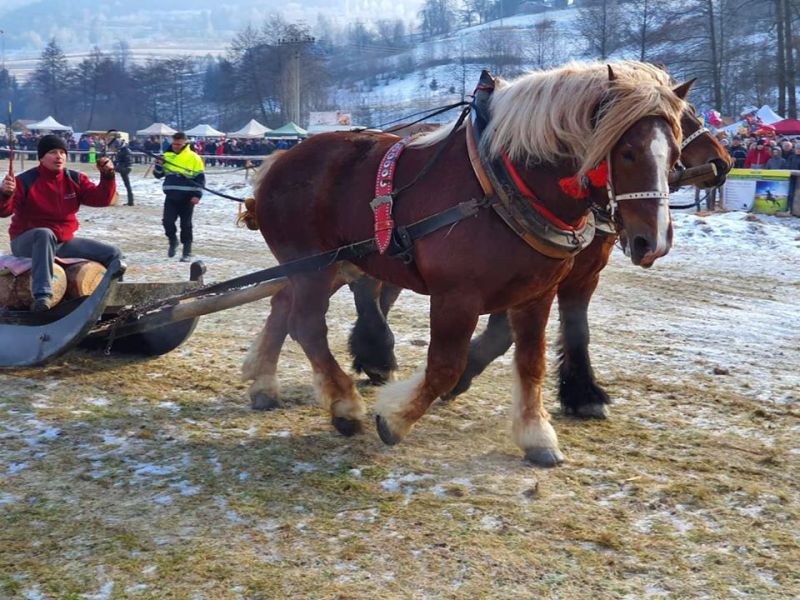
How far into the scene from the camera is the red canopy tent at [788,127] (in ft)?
83.9

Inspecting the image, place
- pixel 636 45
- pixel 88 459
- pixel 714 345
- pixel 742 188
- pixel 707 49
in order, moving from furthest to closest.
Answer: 1. pixel 636 45
2. pixel 707 49
3. pixel 742 188
4. pixel 714 345
5. pixel 88 459

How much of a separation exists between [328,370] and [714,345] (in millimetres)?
3453

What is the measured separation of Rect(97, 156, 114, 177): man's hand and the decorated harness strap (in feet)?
6.68

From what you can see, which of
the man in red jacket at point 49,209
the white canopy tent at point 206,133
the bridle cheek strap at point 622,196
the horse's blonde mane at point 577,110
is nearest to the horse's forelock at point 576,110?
the horse's blonde mane at point 577,110

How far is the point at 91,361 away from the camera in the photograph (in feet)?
19.9

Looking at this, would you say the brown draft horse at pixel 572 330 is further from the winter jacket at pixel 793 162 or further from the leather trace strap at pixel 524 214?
the winter jacket at pixel 793 162

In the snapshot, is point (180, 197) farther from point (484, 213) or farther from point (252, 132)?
point (252, 132)

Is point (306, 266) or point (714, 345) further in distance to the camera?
point (714, 345)

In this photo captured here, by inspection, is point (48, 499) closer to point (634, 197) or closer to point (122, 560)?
point (122, 560)

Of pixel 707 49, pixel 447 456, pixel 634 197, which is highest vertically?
pixel 707 49

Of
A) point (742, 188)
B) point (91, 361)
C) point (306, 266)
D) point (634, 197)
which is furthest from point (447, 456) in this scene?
point (742, 188)

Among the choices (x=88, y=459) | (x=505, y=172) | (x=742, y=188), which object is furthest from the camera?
(x=742, y=188)

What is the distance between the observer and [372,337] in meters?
5.76

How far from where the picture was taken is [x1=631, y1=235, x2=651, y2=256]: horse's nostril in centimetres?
355
